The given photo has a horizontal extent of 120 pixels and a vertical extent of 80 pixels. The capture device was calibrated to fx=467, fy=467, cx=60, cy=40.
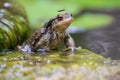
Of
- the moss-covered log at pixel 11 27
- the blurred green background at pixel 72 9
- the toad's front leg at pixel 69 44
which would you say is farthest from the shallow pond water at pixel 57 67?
the blurred green background at pixel 72 9

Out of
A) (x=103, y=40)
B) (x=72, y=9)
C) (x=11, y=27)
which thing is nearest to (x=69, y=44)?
(x=11, y=27)

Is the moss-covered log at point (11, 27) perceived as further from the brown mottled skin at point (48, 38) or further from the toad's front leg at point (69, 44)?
the toad's front leg at point (69, 44)

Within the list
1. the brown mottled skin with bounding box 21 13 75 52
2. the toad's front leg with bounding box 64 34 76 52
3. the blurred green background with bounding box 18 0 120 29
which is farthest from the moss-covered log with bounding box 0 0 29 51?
the blurred green background with bounding box 18 0 120 29

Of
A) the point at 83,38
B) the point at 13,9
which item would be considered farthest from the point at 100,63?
the point at 83,38

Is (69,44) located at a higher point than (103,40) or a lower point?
higher

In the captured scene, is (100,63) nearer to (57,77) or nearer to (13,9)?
(57,77)

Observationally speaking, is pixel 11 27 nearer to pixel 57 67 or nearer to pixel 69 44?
pixel 69 44
